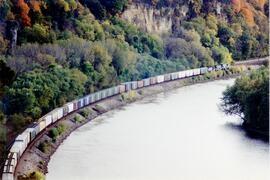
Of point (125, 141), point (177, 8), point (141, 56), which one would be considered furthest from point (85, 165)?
point (177, 8)

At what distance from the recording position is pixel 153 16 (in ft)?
48.0

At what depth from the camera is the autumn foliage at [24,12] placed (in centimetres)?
1108

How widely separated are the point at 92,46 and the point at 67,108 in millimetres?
1327

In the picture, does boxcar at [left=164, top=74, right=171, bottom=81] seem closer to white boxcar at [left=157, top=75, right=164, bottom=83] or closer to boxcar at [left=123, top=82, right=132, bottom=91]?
white boxcar at [left=157, top=75, right=164, bottom=83]

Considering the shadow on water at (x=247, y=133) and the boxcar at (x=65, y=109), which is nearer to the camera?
the shadow on water at (x=247, y=133)

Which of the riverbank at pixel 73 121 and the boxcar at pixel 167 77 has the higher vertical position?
the boxcar at pixel 167 77

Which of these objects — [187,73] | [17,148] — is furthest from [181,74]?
[17,148]

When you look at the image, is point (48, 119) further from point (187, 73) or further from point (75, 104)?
point (187, 73)

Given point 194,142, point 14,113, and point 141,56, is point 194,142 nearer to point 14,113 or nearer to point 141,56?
point 14,113

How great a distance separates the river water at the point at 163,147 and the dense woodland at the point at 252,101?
0.18 meters

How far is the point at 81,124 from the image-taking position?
38.2 ft

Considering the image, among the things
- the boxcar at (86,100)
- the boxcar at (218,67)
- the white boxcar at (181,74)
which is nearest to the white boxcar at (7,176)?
the boxcar at (86,100)

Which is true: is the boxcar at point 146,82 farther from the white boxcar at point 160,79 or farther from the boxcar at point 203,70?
the boxcar at point 203,70

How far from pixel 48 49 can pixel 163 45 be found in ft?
11.0
